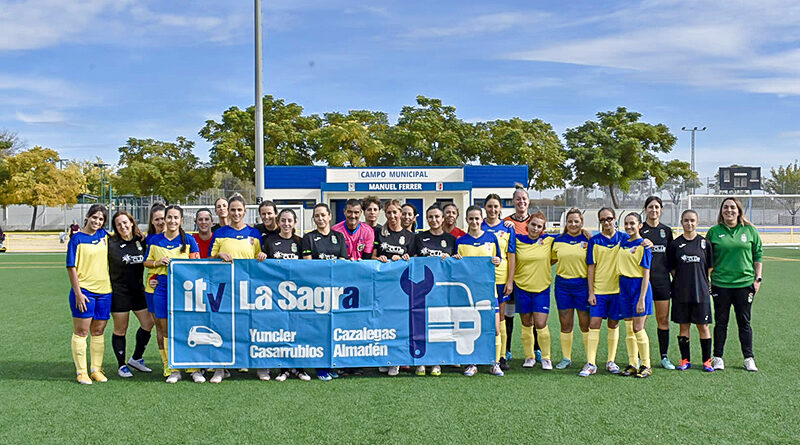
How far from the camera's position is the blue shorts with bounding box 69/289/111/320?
5.53 metres

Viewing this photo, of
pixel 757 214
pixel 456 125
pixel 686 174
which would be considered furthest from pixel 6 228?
pixel 757 214

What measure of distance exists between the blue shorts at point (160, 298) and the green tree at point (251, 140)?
99.3ft

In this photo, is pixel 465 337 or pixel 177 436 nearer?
pixel 177 436

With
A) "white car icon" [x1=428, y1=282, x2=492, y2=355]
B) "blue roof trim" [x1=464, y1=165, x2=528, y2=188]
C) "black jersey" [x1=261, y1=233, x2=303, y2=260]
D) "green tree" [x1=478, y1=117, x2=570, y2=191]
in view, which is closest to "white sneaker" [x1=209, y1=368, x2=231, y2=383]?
"black jersey" [x1=261, y1=233, x2=303, y2=260]

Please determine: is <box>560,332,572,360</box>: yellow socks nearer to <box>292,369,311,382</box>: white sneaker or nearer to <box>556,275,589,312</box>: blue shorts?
<box>556,275,589,312</box>: blue shorts

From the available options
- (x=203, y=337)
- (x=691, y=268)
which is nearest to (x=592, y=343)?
(x=691, y=268)

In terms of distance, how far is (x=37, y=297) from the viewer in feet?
37.2

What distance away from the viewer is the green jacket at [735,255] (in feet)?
19.6

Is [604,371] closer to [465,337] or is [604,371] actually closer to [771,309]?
[465,337]

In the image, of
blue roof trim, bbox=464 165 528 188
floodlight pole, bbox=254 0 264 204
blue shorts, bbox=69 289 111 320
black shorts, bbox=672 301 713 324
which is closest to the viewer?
blue shorts, bbox=69 289 111 320

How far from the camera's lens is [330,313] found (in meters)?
5.79

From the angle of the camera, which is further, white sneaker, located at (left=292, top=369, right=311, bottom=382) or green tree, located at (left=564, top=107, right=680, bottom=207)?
green tree, located at (left=564, top=107, right=680, bottom=207)

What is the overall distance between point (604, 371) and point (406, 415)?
233 centimetres

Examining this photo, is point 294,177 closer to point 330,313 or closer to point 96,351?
point 96,351
